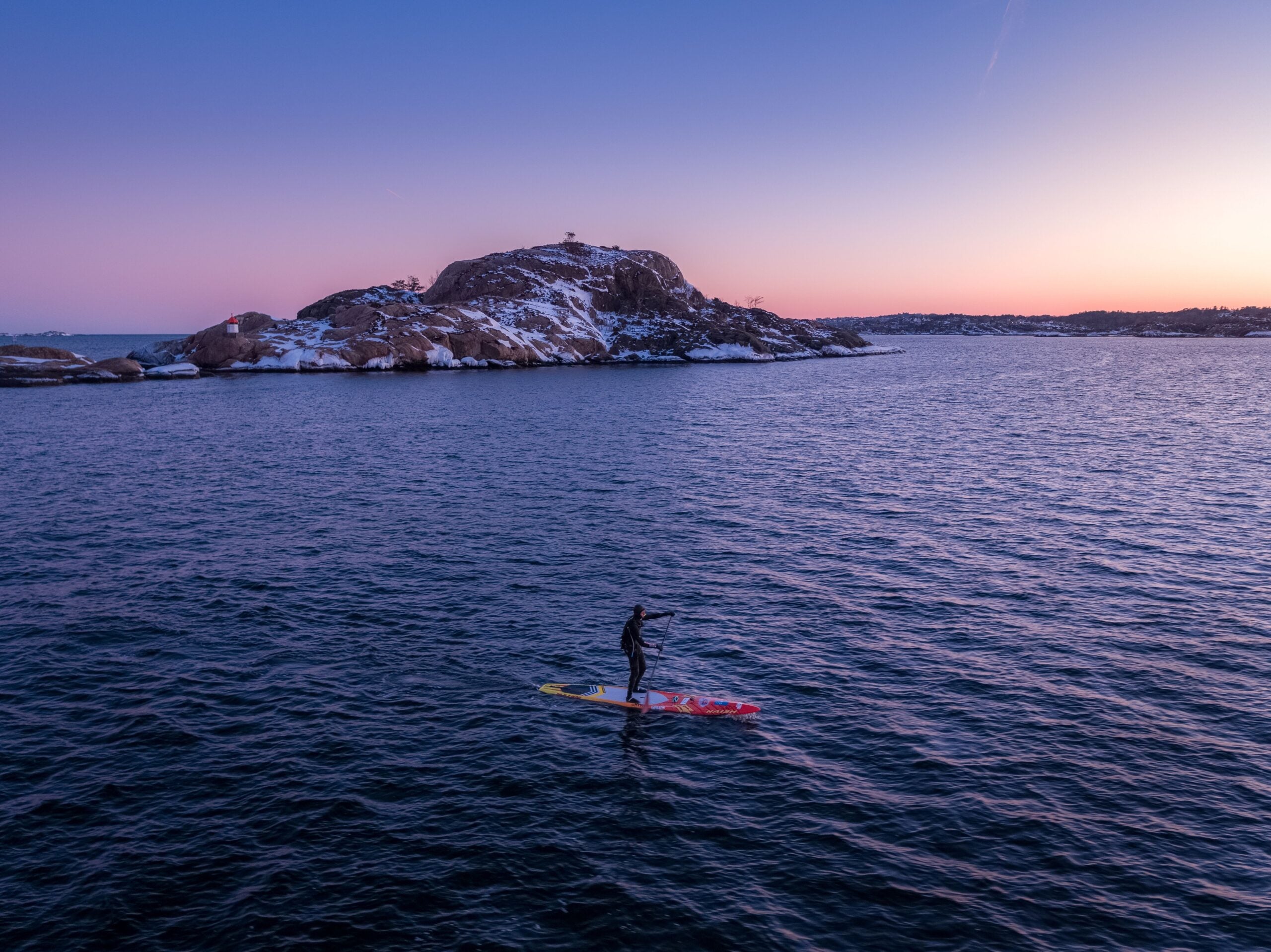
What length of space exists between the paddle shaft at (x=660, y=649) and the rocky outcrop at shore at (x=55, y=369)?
14706 centimetres

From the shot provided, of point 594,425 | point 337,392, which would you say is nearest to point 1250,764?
point 594,425

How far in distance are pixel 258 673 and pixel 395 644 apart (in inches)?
177

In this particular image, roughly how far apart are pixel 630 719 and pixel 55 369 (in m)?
156

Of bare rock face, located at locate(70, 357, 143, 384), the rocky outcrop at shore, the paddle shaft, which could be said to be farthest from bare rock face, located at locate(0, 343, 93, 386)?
the paddle shaft

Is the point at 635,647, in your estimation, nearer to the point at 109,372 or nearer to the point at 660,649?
the point at 660,649

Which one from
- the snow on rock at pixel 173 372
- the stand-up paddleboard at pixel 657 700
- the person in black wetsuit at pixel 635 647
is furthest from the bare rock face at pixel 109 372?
the person in black wetsuit at pixel 635 647

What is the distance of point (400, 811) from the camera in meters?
18.2

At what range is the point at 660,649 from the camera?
2370 centimetres

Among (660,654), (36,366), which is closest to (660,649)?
(660,654)

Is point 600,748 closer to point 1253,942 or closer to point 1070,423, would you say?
point 1253,942

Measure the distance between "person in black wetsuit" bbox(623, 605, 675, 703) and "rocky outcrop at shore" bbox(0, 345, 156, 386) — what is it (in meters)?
149

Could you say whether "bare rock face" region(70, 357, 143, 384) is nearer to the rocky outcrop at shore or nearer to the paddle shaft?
the rocky outcrop at shore

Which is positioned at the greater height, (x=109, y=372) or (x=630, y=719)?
(x=109, y=372)

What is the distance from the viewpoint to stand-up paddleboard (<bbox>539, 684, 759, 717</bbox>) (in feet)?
75.8
